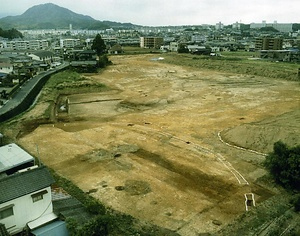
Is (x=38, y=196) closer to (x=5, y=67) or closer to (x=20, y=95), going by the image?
(x=20, y=95)

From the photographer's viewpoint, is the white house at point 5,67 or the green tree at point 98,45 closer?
the white house at point 5,67

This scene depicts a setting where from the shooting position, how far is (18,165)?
17.6 meters

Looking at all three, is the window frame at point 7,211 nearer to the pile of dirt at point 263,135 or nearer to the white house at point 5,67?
the pile of dirt at point 263,135

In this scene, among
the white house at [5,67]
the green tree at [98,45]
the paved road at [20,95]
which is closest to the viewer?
the paved road at [20,95]

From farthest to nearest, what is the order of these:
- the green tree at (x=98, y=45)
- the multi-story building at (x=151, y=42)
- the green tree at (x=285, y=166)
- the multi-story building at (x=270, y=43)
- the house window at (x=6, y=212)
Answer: the multi-story building at (x=151, y=42)
the multi-story building at (x=270, y=43)
the green tree at (x=98, y=45)
the green tree at (x=285, y=166)
the house window at (x=6, y=212)

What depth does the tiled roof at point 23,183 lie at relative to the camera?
1242cm

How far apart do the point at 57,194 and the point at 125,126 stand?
14863 millimetres

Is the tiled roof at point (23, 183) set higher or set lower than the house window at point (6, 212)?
higher

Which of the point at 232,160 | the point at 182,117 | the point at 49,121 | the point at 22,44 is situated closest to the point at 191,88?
the point at 182,117

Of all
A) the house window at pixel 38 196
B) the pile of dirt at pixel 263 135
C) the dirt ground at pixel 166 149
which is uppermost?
the house window at pixel 38 196

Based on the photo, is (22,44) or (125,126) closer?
(125,126)

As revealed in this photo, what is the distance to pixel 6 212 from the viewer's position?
→ 12461 mm

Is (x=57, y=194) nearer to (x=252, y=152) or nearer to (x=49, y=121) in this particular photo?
(x=252, y=152)

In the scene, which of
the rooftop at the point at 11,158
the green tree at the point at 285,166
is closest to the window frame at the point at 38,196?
the rooftop at the point at 11,158
